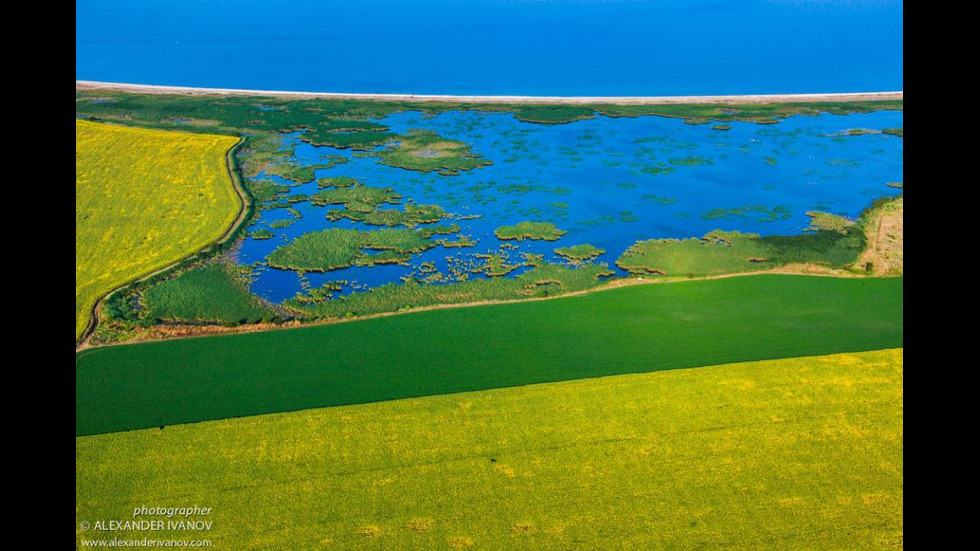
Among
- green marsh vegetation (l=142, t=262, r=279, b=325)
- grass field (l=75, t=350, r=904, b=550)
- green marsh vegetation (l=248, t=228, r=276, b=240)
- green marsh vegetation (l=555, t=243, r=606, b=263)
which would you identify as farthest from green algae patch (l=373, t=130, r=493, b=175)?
grass field (l=75, t=350, r=904, b=550)

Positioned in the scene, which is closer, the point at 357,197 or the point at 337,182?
the point at 357,197

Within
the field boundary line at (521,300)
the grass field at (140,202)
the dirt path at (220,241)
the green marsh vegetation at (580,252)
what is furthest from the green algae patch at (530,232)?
the grass field at (140,202)

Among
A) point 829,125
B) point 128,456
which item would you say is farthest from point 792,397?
point 829,125

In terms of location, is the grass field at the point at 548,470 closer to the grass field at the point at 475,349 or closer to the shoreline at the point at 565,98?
the grass field at the point at 475,349

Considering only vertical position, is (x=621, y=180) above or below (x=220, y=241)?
above

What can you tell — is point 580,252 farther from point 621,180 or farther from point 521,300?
point 621,180

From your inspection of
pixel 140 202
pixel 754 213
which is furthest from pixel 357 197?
pixel 754 213

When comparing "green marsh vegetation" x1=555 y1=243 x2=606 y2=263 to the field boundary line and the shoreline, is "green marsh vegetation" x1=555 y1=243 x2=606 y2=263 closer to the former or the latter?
the field boundary line

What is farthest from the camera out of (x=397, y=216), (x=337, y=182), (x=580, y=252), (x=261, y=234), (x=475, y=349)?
(x=337, y=182)
